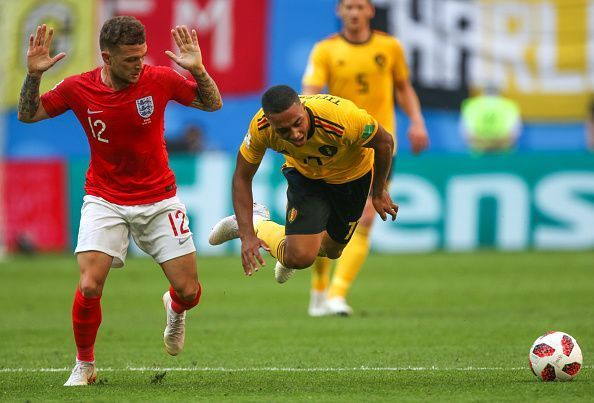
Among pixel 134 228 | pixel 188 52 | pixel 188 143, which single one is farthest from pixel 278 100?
pixel 188 143

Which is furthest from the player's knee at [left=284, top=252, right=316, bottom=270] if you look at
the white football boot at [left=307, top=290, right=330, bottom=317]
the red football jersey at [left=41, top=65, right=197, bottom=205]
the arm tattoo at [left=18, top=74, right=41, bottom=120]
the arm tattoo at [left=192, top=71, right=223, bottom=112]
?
the white football boot at [left=307, top=290, right=330, bottom=317]

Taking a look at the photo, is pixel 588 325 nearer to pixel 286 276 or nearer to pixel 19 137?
pixel 286 276

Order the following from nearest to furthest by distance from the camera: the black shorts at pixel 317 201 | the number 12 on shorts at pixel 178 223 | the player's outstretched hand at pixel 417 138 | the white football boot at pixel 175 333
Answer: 1. the number 12 on shorts at pixel 178 223
2. the white football boot at pixel 175 333
3. the black shorts at pixel 317 201
4. the player's outstretched hand at pixel 417 138

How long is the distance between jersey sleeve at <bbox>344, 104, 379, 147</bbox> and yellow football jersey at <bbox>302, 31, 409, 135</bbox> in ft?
11.5

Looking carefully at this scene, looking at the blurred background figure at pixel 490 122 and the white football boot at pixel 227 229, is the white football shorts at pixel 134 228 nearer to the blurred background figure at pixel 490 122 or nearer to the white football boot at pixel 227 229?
the white football boot at pixel 227 229

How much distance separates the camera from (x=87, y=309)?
301 inches

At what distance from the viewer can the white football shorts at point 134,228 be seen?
7645mm

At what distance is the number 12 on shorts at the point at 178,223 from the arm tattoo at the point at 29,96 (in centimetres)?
113

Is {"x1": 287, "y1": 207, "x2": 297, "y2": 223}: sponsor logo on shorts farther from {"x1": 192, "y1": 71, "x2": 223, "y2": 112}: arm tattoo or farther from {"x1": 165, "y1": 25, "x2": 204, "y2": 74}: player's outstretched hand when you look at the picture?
{"x1": 165, "y1": 25, "x2": 204, "y2": 74}: player's outstretched hand

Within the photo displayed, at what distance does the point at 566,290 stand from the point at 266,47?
1126 cm

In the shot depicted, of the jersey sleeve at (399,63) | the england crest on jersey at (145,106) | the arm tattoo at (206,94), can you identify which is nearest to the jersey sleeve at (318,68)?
the jersey sleeve at (399,63)

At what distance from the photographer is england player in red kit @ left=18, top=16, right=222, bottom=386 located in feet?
24.8

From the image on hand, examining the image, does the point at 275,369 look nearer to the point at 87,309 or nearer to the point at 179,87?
the point at 87,309

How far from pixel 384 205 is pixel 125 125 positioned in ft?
6.06
